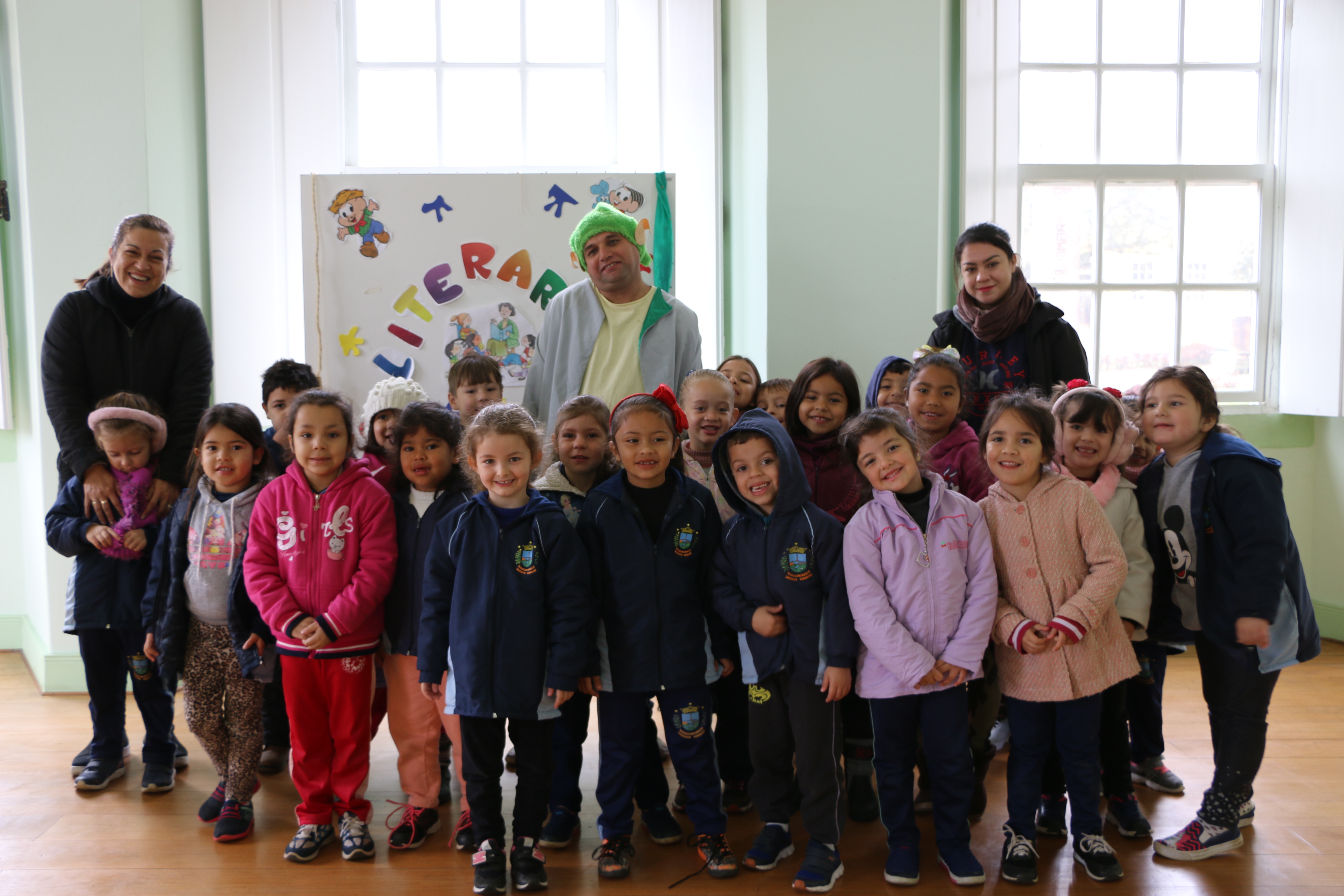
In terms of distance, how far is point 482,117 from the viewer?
3.79 metres

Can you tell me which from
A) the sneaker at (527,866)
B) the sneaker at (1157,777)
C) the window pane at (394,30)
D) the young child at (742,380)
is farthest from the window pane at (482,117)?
the sneaker at (1157,777)

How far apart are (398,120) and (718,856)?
3.10 metres

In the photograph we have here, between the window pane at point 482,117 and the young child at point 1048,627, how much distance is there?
2560mm

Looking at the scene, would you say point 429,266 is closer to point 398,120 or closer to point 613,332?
point 398,120

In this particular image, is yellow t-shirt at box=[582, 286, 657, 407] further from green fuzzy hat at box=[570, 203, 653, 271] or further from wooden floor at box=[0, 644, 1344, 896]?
wooden floor at box=[0, 644, 1344, 896]

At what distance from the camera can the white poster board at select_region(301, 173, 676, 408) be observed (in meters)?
3.25

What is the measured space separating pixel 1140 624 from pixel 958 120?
2239 millimetres

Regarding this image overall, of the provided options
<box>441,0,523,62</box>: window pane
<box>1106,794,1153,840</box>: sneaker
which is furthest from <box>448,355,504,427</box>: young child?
<box>1106,794,1153,840</box>: sneaker

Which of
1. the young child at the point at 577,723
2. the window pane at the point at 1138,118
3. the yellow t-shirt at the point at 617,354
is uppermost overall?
the window pane at the point at 1138,118

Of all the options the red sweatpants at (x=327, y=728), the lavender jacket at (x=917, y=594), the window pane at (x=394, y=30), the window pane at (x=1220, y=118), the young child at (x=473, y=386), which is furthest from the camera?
the window pane at (x=1220, y=118)

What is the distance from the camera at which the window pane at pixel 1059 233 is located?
12.5ft

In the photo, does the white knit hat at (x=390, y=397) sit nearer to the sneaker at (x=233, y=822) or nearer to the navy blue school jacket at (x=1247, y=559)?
the sneaker at (x=233, y=822)

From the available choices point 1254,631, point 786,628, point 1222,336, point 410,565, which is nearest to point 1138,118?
point 1222,336

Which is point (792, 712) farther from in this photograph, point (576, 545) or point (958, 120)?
point (958, 120)
